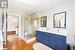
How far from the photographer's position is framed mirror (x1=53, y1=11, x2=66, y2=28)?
145 inches

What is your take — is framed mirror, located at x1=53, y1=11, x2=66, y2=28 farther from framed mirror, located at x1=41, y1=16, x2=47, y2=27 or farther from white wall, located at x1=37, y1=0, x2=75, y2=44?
framed mirror, located at x1=41, y1=16, x2=47, y2=27

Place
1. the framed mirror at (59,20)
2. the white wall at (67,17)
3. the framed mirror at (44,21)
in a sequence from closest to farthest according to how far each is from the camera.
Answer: the white wall at (67,17)
the framed mirror at (59,20)
the framed mirror at (44,21)

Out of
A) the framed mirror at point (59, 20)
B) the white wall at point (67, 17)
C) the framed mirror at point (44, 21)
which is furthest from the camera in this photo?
the framed mirror at point (44, 21)

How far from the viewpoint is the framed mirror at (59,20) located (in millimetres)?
3673

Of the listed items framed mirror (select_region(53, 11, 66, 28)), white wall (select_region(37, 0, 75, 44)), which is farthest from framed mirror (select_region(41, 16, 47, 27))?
framed mirror (select_region(53, 11, 66, 28))

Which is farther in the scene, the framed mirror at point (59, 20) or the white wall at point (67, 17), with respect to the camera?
the framed mirror at point (59, 20)

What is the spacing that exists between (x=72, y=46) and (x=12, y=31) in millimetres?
2795

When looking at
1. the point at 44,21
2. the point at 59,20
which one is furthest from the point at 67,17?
A: the point at 44,21

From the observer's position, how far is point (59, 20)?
13.0 feet

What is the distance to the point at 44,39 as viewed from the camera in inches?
190

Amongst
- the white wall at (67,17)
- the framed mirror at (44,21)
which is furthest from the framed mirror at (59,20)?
the framed mirror at (44,21)

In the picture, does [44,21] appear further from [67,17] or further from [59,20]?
[67,17]

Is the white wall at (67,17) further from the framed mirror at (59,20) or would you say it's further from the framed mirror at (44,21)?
the framed mirror at (44,21)

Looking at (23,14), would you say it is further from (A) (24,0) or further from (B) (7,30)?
(A) (24,0)
